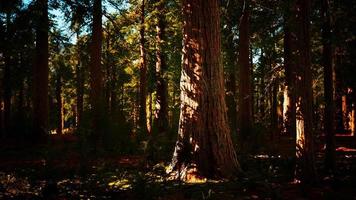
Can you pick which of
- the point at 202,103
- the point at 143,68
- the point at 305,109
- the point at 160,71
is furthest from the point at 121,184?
the point at 160,71

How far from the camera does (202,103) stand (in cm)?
770

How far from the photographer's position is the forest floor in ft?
20.4

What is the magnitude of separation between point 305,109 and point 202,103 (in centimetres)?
223

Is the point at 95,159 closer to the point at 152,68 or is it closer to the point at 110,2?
the point at 110,2

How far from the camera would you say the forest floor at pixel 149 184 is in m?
6.22

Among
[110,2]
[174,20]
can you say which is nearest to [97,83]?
[110,2]

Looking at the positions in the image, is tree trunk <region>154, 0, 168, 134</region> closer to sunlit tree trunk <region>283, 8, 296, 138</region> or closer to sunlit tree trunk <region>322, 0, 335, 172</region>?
sunlit tree trunk <region>283, 8, 296, 138</region>

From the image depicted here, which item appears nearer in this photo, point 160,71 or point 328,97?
point 328,97

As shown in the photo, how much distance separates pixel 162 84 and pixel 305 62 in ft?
43.1

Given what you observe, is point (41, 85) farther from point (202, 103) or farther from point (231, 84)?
point (231, 84)

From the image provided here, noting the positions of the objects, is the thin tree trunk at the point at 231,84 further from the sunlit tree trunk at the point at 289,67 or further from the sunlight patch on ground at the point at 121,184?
the sunlight patch on ground at the point at 121,184

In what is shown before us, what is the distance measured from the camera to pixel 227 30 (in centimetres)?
1769

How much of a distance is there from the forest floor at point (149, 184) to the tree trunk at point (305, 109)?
383 mm

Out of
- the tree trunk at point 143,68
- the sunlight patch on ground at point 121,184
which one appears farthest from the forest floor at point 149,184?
the tree trunk at point 143,68
